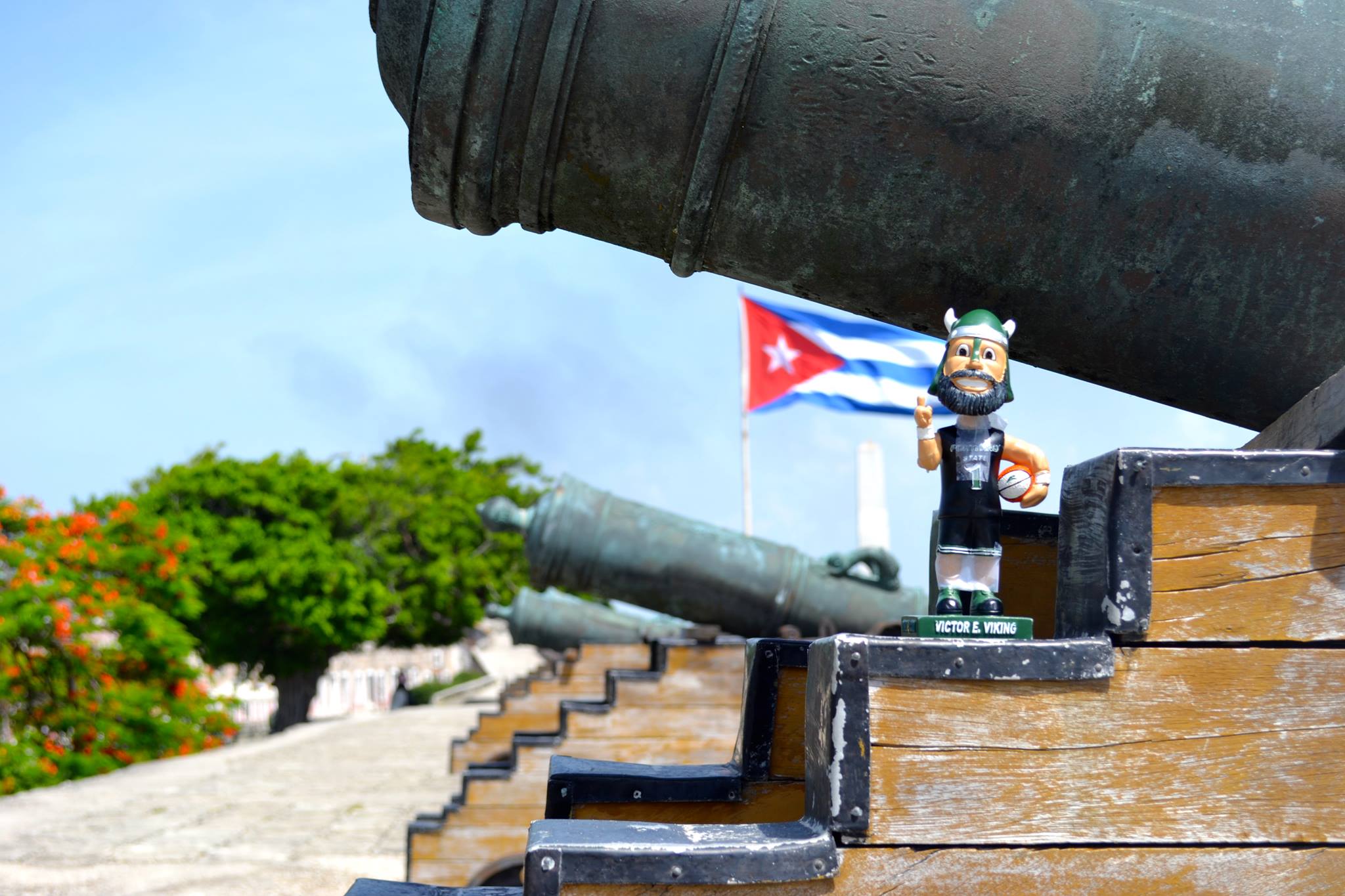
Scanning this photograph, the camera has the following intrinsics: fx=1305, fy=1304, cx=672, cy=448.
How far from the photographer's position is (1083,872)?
1.50m

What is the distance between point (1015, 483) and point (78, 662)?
10.9 metres

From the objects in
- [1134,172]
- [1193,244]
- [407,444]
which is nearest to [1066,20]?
[1134,172]

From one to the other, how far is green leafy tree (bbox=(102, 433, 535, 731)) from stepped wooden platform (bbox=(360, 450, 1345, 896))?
2419 centimetres

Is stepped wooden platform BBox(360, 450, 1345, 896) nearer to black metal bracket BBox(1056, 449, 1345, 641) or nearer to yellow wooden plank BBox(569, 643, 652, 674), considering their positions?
black metal bracket BBox(1056, 449, 1345, 641)

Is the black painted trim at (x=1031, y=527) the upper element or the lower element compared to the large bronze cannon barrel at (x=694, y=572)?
lower

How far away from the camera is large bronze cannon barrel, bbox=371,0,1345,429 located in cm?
178

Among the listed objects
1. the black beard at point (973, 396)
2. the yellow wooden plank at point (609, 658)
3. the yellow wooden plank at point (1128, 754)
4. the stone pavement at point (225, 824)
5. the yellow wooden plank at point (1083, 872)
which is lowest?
the stone pavement at point (225, 824)

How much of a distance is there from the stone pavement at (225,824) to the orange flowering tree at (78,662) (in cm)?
40

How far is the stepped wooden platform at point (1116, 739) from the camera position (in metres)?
1.46

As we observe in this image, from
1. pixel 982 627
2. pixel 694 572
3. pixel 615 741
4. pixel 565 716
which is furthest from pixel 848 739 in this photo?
pixel 694 572

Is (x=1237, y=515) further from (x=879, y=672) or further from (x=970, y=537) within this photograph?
(x=879, y=672)

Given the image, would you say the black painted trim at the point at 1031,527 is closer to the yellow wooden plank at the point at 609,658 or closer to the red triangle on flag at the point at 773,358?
the yellow wooden plank at the point at 609,658

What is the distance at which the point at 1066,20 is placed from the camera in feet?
5.89

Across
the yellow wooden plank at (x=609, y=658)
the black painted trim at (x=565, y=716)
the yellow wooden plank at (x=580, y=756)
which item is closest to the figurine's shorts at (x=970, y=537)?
the yellow wooden plank at (x=580, y=756)
